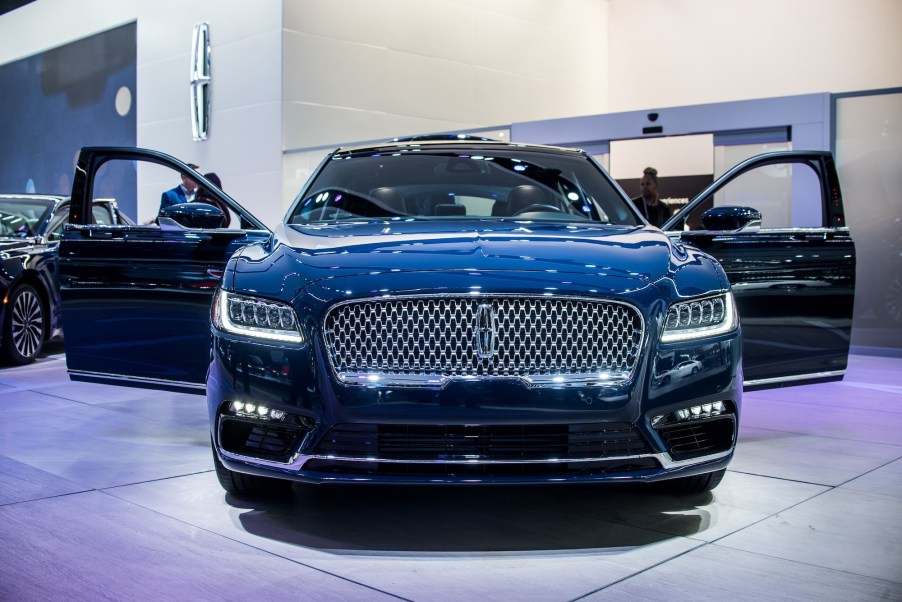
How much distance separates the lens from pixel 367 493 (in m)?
3.77

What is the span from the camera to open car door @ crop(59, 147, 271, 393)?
4.16 meters

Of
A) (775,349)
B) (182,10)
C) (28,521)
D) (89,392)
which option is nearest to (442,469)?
(28,521)

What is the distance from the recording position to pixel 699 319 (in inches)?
124

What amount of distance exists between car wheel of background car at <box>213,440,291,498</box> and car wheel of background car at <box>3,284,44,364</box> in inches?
212

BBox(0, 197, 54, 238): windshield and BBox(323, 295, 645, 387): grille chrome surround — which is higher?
BBox(0, 197, 54, 238): windshield

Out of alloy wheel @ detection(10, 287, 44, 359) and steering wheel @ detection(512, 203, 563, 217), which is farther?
alloy wheel @ detection(10, 287, 44, 359)

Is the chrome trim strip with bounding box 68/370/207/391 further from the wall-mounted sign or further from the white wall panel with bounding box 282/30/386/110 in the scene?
the wall-mounted sign

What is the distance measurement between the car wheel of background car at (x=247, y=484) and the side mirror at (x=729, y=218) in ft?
6.99

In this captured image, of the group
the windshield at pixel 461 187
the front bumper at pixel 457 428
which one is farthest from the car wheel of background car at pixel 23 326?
the front bumper at pixel 457 428

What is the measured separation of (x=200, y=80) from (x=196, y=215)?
11249mm

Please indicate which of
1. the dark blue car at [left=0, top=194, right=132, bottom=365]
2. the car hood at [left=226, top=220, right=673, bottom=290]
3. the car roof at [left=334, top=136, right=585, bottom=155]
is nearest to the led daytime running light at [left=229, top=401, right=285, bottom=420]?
the car hood at [left=226, top=220, right=673, bottom=290]

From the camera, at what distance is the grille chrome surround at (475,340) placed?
2.91m

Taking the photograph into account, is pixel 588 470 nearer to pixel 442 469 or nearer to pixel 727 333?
pixel 442 469

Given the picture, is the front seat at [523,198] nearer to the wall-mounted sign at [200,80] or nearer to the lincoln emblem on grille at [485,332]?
the lincoln emblem on grille at [485,332]
